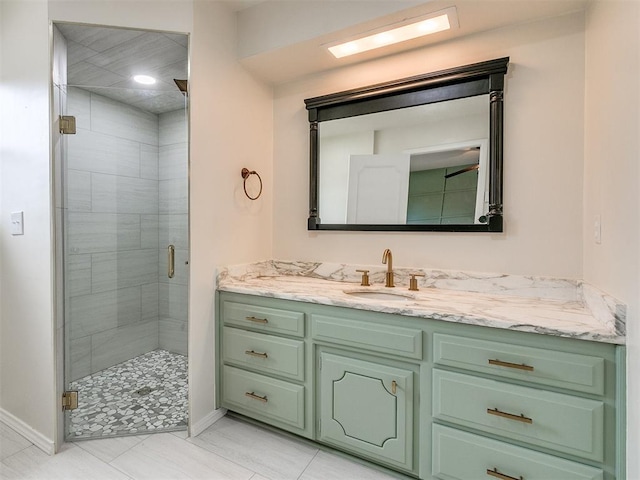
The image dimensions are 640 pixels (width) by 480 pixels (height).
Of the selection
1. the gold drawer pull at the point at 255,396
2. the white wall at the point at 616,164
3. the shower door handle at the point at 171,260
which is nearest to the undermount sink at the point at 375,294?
the gold drawer pull at the point at 255,396

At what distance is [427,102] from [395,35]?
0.41 m

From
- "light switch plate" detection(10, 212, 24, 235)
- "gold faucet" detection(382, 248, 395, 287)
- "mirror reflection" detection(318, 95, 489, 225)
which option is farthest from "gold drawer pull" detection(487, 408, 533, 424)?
"light switch plate" detection(10, 212, 24, 235)

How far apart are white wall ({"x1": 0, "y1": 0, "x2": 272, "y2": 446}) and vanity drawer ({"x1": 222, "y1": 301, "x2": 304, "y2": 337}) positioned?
0.13 m

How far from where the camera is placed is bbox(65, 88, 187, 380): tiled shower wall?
1.87 m

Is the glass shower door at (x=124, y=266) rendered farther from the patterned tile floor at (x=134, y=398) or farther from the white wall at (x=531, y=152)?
the white wall at (x=531, y=152)

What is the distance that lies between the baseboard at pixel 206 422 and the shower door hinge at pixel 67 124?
1.80m

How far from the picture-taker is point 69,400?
1.77 meters

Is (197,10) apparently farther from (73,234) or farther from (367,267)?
(367,267)

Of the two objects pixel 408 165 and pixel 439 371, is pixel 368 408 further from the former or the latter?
pixel 408 165

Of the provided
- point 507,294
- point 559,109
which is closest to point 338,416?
point 507,294

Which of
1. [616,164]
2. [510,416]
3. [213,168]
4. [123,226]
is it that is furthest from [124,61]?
[510,416]

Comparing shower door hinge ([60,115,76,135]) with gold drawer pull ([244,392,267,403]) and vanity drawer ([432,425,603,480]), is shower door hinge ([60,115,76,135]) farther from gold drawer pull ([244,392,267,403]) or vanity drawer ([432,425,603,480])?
vanity drawer ([432,425,603,480])

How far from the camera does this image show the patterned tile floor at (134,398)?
1.87 metres

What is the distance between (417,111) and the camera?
1949mm
